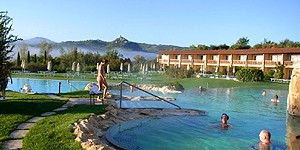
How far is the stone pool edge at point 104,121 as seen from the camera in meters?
6.80

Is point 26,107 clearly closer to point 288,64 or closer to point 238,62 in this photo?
point 288,64

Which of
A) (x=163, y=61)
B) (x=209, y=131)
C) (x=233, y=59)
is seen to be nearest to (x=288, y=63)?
(x=233, y=59)

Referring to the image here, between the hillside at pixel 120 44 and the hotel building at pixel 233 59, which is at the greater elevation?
the hillside at pixel 120 44

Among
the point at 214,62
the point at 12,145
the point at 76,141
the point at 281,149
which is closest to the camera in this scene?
the point at 12,145

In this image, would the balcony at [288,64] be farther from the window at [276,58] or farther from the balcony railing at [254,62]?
the balcony railing at [254,62]

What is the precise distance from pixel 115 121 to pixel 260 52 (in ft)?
123

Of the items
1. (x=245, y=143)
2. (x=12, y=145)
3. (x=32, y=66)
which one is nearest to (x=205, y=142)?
(x=245, y=143)

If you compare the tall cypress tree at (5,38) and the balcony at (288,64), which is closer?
the tall cypress tree at (5,38)

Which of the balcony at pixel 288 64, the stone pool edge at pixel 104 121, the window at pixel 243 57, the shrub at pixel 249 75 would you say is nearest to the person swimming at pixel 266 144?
the stone pool edge at pixel 104 121

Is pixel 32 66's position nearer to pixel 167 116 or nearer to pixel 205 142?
pixel 167 116

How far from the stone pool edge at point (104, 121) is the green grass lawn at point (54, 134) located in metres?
0.19

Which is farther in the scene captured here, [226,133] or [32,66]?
[32,66]

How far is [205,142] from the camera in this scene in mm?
8969

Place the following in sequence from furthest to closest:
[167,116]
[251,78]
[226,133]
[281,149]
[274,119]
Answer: [251,78] → [274,119] → [167,116] → [226,133] → [281,149]
